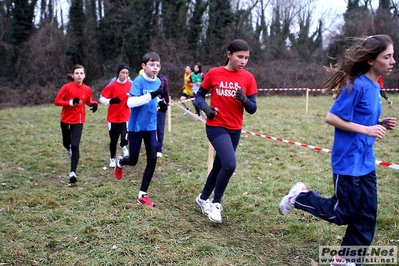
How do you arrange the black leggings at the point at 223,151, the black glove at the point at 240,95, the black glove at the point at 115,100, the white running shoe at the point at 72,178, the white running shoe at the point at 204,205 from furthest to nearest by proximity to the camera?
1. the black glove at the point at 115,100
2. the white running shoe at the point at 72,178
3. the white running shoe at the point at 204,205
4. the black leggings at the point at 223,151
5. the black glove at the point at 240,95

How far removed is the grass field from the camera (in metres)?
3.96

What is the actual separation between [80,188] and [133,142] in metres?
1.60

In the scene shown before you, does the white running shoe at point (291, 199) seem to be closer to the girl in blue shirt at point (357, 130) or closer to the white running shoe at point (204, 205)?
the girl in blue shirt at point (357, 130)

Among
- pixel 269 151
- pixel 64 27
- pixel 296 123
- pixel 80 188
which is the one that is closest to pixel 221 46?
pixel 64 27

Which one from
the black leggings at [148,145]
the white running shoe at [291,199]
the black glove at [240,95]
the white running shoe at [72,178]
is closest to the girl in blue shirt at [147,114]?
the black leggings at [148,145]

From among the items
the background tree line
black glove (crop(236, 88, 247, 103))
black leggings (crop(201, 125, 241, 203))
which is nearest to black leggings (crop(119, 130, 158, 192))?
black leggings (crop(201, 125, 241, 203))

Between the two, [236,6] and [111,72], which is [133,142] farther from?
[236,6]

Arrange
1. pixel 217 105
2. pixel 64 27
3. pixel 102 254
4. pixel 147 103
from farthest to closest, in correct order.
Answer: pixel 64 27, pixel 147 103, pixel 217 105, pixel 102 254

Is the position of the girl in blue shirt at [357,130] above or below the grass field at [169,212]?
above

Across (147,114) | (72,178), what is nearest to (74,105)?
(72,178)

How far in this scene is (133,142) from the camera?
5.43 m

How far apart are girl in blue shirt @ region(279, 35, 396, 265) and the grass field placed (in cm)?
84

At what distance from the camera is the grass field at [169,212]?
13.0ft

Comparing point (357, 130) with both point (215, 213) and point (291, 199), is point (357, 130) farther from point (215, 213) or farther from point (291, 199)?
point (215, 213)
